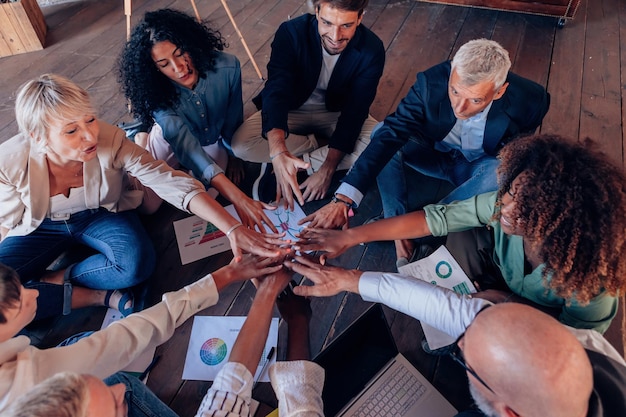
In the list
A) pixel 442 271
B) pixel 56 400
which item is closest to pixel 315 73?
pixel 442 271

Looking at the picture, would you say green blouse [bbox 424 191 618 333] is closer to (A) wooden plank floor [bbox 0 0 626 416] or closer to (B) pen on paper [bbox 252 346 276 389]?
(A) wooden plank floor [bbox 0 0 626 416]

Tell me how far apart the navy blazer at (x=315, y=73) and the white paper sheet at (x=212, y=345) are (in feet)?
2.93

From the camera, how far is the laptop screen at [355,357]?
1286 millimetres

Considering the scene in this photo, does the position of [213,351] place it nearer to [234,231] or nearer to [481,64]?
[234,231]

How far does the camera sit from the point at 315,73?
6.54ft

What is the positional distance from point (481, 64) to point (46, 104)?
145 cm

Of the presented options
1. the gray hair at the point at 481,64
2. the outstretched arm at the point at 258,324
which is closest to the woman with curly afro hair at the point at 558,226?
the gray hair at the point at 481,64

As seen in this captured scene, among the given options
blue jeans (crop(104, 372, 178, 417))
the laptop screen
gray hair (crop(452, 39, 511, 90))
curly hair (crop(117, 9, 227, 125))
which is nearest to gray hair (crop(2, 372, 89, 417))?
blue jeans (crop(104, 372, 178, 417))

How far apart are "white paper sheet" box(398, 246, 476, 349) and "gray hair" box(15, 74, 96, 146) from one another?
128 centimetres

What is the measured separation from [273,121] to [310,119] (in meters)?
0.31

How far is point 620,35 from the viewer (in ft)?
10.1

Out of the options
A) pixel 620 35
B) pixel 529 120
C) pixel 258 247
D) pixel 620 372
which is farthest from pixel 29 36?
pixel 620 35

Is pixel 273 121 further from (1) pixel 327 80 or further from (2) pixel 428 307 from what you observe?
(2) pixel 428 307

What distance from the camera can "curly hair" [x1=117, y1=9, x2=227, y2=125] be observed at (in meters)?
1.70
